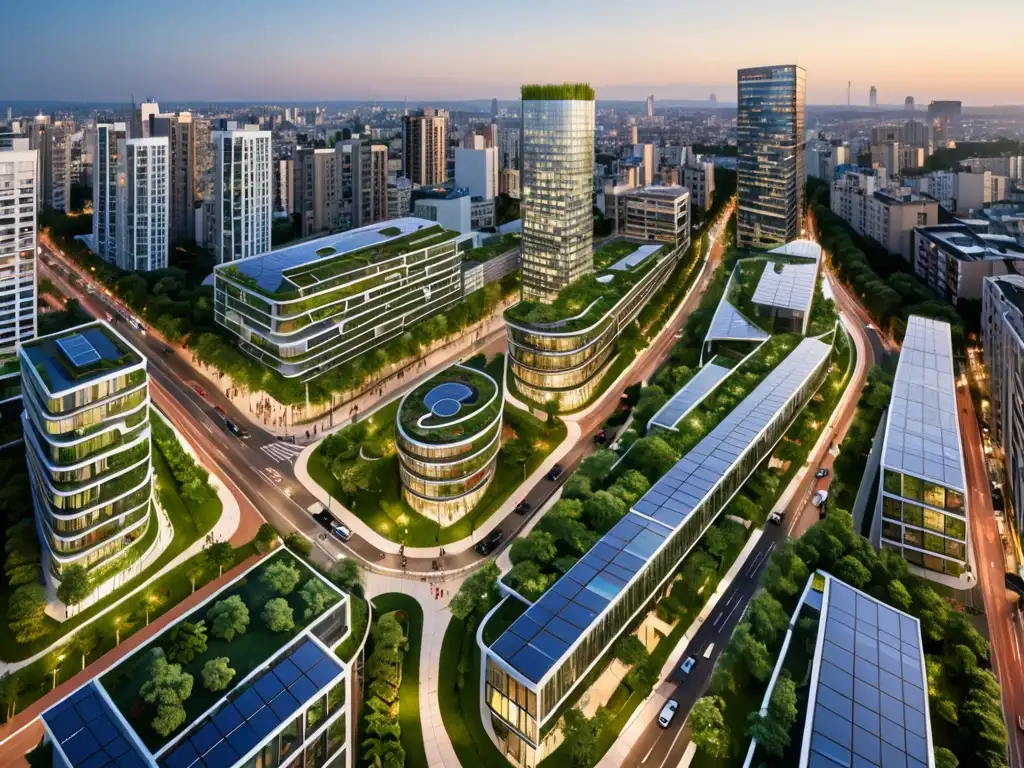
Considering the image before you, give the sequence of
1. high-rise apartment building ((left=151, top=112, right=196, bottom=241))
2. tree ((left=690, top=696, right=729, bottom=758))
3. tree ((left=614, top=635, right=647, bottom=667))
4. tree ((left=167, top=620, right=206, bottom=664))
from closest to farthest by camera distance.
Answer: tree ((left=167, top=620, right=206, bottom=664)) → tree ((left=690, top=696, right=729, bottom=758)) → tree ((left=614, top=635, right=647, bottom=667)) → high-rise apartment building ((left=151, top=112, right=196, bottom=241))

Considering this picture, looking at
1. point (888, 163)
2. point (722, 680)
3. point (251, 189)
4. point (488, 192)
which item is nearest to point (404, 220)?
point (251, 189)

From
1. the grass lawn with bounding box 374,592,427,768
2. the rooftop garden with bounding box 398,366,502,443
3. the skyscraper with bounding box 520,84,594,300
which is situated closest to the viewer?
the grass lawn with bounding box 374,592,427,768

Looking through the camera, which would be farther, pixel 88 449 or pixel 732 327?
pixel 732 327

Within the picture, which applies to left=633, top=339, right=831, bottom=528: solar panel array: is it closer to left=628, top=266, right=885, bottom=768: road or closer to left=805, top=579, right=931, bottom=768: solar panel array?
left=628, top=266, right=885, bottom=768: road

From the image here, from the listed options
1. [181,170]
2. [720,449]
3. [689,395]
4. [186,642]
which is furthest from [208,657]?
[181,170]

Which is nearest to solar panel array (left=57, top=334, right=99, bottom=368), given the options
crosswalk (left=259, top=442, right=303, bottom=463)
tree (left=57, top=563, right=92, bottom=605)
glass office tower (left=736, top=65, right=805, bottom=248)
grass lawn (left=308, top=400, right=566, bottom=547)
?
tree (left=57, top=563, right=92, bottom=605)

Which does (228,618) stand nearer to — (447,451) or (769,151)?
(447,451)

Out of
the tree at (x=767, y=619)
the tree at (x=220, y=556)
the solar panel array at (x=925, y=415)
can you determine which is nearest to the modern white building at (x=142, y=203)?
the tree at (x=220, y=556)
